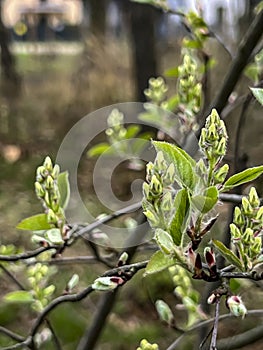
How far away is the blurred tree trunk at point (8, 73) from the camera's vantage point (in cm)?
640

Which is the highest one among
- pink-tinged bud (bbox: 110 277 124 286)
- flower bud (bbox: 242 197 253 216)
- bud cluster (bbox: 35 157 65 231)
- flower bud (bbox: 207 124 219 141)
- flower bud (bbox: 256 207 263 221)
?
flower bud (bbox: 207 124 219 141)

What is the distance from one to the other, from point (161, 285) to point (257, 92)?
2116 millimetres

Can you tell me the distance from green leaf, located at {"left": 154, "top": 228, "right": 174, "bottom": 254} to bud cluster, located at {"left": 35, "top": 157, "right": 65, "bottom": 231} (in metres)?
0.18

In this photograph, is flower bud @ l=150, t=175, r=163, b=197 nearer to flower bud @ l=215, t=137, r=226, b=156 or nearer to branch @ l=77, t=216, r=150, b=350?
flower bud @ l=215, t=137, r=226, b=156

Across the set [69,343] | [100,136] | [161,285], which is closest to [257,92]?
[69,343]

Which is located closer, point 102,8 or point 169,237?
point 169,237

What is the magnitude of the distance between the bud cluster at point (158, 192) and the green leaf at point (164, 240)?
2cm

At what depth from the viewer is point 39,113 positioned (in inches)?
234

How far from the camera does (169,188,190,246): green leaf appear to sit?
48 cm

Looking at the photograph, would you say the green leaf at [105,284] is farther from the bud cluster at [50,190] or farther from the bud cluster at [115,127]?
the bud cluster at [115,127]

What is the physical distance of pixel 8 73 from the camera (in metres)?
6.50

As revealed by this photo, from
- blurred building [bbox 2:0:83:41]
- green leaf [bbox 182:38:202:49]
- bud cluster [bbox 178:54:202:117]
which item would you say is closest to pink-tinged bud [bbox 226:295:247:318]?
bud cluster [bbox 178:54:202:117]

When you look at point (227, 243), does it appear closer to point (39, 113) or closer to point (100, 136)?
point (100, 136)

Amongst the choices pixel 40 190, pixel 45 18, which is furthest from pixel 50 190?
pixel 45 18
